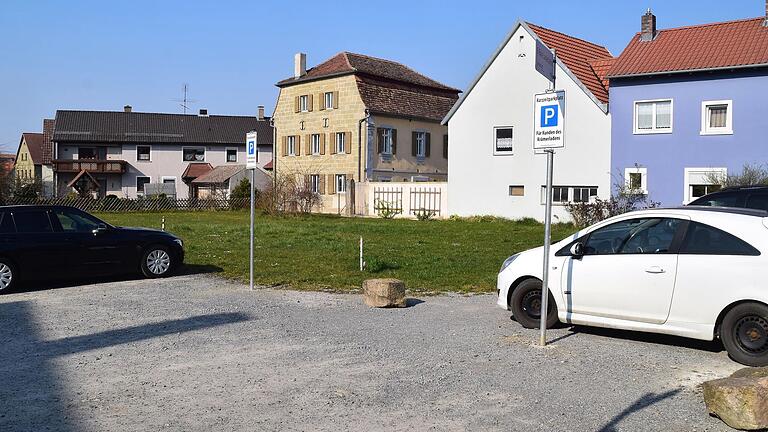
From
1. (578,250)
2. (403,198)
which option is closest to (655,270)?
(578,250)

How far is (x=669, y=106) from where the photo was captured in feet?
100

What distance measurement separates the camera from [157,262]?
15203mm

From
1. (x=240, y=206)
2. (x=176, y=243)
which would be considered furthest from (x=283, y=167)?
(x=176, y=243)

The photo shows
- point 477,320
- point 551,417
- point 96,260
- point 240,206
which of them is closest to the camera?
point 551,417

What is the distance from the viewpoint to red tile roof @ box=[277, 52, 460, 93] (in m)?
49.7

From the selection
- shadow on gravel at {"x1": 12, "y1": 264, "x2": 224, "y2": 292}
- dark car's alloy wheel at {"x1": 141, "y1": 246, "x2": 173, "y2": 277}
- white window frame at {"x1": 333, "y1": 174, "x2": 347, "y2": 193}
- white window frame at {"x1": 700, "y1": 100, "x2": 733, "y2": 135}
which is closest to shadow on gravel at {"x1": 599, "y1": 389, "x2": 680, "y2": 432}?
dark car's alloy wheel at {"x1": 141, "y1": 246, "x2": 173, "y2": 277}

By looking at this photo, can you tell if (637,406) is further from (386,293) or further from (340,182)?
(340,182)

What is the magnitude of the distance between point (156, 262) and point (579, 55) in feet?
87.5

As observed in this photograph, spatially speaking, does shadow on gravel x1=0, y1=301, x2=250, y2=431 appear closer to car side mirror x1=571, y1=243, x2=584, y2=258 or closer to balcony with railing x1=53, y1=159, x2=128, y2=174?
car side mirror x1=571, y1=243, x2=584, y2=258

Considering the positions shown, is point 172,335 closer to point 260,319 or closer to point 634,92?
point 260,319

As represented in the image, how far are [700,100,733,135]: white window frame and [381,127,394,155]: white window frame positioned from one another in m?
22.9

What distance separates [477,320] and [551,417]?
14.3 feet

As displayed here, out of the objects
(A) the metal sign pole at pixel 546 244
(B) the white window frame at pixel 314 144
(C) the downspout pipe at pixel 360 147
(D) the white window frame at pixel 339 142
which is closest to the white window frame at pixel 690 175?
(C) the downspout pipe at pixel 360 147

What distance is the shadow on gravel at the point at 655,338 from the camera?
875cm
